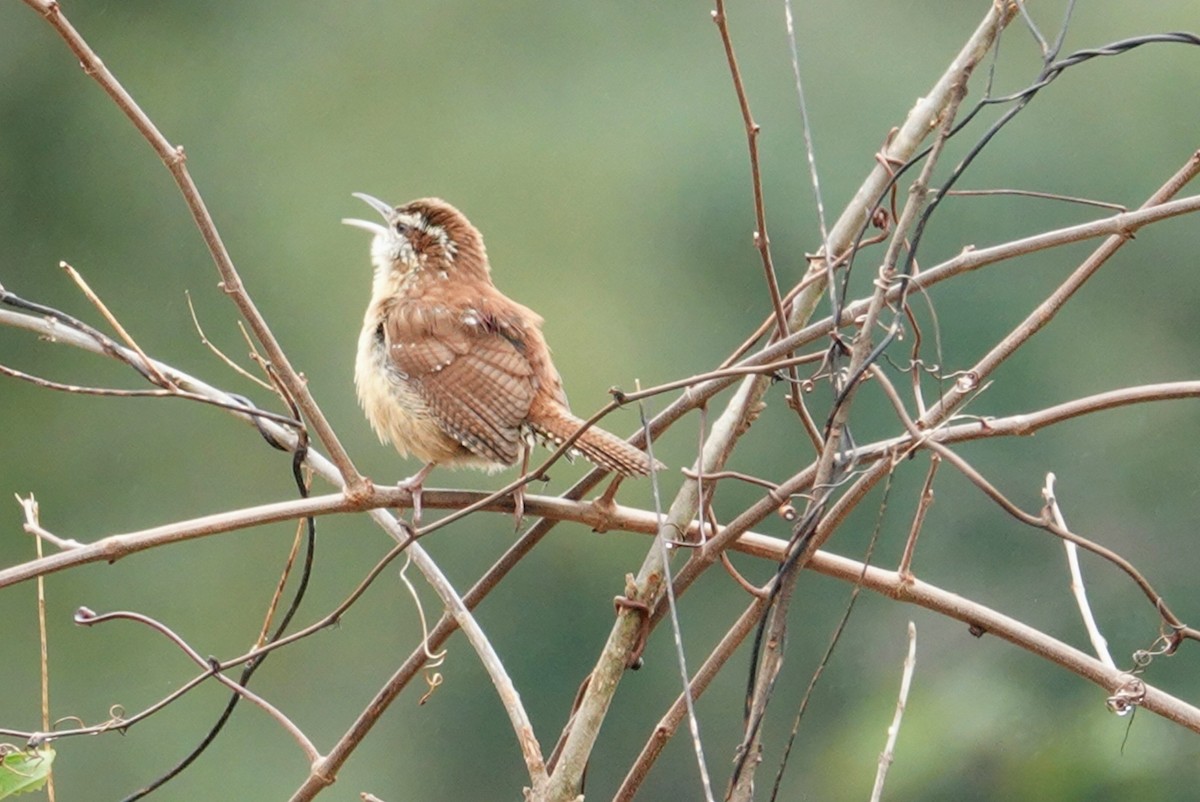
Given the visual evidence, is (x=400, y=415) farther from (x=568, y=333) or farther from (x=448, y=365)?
(x=568, y=333)

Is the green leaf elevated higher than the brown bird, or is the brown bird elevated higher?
the brown bird

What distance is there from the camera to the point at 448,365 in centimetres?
302

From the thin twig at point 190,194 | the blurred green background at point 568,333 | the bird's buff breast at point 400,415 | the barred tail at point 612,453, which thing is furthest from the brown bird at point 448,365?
the blurred green background at point 568,333

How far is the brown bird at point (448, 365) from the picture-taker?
287cm

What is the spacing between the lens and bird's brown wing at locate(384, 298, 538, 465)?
2854 millimetres

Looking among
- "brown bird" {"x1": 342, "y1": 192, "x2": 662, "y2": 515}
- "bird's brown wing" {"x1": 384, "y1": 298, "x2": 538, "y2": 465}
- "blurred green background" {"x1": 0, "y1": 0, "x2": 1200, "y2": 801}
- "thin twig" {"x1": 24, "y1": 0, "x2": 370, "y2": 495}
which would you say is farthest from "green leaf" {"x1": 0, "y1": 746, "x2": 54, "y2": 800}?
"blurred green background" {"x1": 0, "y1": 0, "x2": 1200, "y2": 801}

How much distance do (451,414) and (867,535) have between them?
272 inches

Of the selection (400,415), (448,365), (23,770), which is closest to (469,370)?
(448,365)

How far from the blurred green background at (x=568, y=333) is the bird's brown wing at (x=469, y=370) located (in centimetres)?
494

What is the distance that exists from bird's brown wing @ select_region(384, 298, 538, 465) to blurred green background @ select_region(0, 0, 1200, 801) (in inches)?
195

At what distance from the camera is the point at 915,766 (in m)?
9.00

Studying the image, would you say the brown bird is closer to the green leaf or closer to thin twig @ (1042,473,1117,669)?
the green leaf

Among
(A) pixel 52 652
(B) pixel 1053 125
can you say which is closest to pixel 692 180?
(B) pixel 1053 125

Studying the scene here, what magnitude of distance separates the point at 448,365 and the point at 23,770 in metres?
1.32
